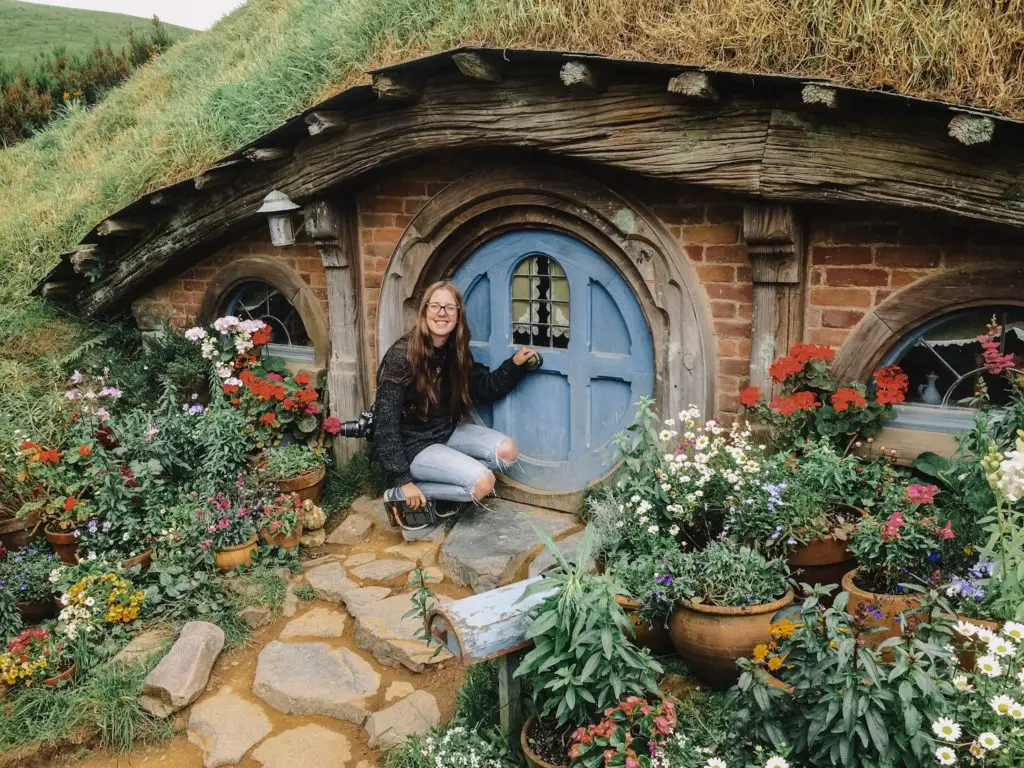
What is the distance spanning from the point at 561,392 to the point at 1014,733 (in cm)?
337

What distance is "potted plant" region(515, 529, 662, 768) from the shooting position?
269 centimetres

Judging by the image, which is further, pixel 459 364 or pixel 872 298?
pixel 459 364

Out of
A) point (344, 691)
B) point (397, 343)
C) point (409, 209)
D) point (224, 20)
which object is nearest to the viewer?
point (344, 691)

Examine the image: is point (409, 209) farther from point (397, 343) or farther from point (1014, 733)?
point (1014, 733)

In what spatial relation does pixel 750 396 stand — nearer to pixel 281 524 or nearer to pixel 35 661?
pixel 281 524

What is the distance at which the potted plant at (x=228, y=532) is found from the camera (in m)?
4.69

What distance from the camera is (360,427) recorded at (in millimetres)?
5434

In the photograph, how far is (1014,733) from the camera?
6.68 feet

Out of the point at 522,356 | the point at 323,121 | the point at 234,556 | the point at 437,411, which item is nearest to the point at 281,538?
the point at 234,556

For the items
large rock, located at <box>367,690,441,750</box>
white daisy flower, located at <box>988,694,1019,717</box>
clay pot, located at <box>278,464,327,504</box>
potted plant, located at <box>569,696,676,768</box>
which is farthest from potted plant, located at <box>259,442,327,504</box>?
white daisy flower, located at <box>988,694,1019,717</box>

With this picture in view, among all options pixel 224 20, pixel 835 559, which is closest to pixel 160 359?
pixel 835 559

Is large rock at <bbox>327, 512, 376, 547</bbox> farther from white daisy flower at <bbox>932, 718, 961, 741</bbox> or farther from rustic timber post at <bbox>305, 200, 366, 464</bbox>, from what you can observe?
white daisy flower at <bbox>932, 718, 961, 741</bbox>

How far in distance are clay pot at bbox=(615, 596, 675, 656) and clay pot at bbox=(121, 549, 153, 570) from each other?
9.63 ft

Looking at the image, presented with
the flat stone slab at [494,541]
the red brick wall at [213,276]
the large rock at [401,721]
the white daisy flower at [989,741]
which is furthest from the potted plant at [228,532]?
the white daisy flower at [989,741]
